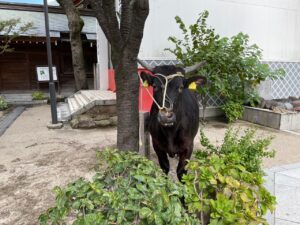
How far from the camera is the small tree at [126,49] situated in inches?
111

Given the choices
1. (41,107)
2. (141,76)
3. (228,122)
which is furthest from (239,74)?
(41,107)

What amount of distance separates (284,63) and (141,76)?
8070 millimetres

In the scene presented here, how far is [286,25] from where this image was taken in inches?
361

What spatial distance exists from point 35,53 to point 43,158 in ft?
34.8

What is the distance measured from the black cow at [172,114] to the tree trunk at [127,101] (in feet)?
0.58

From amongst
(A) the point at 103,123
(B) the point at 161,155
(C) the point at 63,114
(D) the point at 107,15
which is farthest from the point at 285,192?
(C) the point at 63,114

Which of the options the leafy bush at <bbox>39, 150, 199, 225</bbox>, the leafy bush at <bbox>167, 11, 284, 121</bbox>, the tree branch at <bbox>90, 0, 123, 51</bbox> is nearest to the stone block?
the leafy bush at <bbox>167, 11, 284, 121</bbox>

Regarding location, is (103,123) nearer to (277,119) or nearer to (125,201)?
(277,119)

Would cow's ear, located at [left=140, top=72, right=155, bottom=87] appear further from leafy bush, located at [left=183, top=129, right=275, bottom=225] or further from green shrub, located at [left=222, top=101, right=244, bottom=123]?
green shrub, located at [left=222, top=101, right=244, bottom=123]

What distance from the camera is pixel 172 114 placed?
2682 millimetres

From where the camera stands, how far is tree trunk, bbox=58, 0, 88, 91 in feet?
35.1

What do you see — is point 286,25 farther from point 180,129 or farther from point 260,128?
point 180,129

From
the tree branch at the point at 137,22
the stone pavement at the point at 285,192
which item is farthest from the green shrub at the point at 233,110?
the tree branch at the point at 137,22

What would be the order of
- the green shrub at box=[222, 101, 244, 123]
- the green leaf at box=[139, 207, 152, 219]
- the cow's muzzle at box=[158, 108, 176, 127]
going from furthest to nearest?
1. the green shrub at box=[222, 101, 244, 123]
2. the cow's muzzle at box=[158, 108, 176, 127]
3. the green leaf at box=[139, 207, 152, 219]
